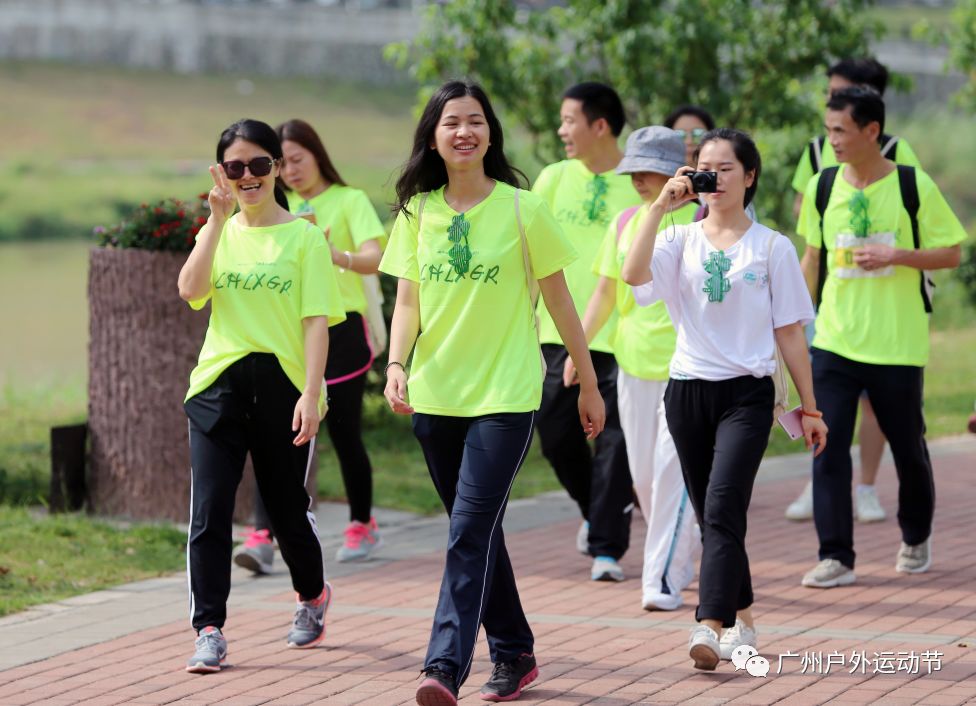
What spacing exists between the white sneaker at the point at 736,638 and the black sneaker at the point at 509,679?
2.42ft

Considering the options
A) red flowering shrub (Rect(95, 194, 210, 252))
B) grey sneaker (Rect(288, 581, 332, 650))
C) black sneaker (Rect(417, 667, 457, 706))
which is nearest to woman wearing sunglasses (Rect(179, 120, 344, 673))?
grey sneaker (Rect(288, 581, 332, 650))

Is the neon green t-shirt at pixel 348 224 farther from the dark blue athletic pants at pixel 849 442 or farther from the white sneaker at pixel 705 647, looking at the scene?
the white sneaker at pixel 705 647

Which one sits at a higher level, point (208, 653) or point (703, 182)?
point (703, 182)

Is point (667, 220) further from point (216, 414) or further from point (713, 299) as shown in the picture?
point (216, 414)

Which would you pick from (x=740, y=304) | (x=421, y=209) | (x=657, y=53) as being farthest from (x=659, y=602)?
(x=657, y=53)

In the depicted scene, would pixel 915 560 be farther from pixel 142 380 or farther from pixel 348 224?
pixel 142 380

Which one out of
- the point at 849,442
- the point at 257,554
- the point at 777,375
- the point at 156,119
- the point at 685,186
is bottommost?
the point at 257,554

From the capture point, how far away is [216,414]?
5.73 m

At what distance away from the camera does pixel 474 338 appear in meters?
5.14

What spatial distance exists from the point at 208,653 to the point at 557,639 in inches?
51.9

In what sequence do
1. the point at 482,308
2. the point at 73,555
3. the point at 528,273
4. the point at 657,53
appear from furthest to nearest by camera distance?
the point at 657,53, the point at 73,555, the point at 528,273, the point at 482,308

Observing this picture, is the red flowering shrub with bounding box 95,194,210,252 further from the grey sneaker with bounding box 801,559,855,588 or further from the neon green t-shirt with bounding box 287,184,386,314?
the grey sneaker with bounding box 801,559,855,588

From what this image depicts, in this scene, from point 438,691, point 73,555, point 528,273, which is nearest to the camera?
point 438,691

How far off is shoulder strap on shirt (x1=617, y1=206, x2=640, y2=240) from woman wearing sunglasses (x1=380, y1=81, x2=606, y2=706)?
58.9 inches
